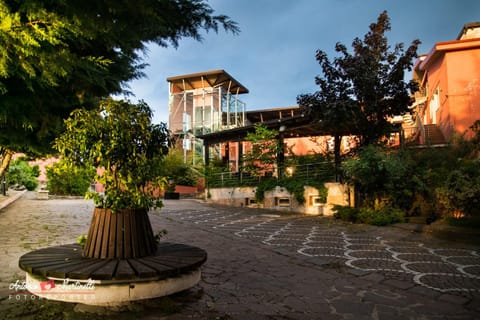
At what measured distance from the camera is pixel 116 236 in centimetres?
341

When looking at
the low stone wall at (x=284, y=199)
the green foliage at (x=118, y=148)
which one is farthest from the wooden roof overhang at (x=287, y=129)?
the green foliage at (x=118, y=148)

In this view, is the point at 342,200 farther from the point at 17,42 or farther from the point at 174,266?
the point at 17,42

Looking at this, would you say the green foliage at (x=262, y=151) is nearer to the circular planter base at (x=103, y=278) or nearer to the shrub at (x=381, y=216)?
the shrub at (x=381, y=216)

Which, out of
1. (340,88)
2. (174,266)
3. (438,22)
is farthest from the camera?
(438,22)

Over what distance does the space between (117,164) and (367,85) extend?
995 centimetres

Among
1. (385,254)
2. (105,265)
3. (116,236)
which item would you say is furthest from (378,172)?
(105,265)

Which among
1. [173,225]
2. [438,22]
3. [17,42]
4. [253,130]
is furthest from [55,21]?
[438,22]

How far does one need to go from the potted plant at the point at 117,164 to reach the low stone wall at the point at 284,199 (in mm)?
9857

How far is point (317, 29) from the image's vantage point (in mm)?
16641

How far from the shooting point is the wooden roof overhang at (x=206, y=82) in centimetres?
2434

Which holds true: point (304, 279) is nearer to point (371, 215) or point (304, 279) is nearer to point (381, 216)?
point (381, 216)

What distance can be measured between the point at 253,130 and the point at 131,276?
14.4 meters

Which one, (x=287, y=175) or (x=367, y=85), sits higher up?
(x=367, y=85)

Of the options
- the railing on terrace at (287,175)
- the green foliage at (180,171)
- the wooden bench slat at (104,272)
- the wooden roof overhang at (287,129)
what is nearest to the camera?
the wooden bench slat at (104,272)
